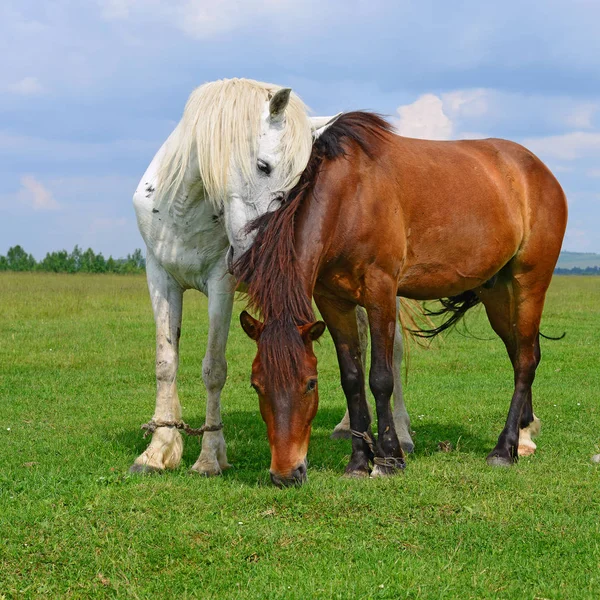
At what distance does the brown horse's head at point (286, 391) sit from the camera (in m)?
4.23

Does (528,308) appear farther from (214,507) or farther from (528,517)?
(214,507)

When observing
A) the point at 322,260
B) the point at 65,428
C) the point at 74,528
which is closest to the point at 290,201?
the point at 322,260

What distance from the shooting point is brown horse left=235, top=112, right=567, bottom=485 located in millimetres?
4332

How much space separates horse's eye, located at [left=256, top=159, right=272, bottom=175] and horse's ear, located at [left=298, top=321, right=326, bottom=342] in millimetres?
1057

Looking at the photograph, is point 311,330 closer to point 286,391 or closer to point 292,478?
point 286,391

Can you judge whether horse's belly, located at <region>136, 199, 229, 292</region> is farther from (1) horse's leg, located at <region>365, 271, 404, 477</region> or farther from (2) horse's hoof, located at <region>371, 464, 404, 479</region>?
(2) horse's hoof, located at <region>371, 464, 404, 479</region>

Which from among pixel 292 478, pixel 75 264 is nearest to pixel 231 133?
pixel 292 478

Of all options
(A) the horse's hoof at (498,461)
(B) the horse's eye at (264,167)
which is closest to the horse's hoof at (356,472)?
(A) the horse's hoof at (498,461)

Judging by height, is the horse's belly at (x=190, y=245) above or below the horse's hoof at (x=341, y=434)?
→ above

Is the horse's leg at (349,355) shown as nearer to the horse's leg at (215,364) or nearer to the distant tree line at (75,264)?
the horse's leg at (215,364)

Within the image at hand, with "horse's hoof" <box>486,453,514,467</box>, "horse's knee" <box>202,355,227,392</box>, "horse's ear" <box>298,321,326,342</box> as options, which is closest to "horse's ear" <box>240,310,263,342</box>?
"horse's ear" <box>298,321,326,342</box>

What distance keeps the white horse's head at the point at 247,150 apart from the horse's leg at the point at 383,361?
2.93ft

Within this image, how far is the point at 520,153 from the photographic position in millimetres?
6574

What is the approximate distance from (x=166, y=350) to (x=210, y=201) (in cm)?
115
